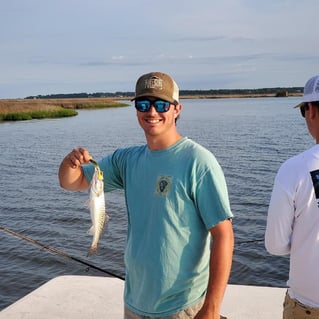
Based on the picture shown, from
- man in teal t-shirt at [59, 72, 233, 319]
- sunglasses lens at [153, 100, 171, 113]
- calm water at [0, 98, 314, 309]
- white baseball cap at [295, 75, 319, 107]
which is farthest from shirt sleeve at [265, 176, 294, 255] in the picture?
calm water at [0, 98, 314, 309]

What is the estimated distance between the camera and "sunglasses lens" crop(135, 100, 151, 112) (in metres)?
2.98

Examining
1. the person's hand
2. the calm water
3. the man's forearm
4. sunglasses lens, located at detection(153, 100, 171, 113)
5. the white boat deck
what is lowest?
→ the calm water

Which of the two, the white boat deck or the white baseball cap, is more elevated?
the white baseball cap

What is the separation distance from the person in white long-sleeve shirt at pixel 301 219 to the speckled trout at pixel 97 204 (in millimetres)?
1080

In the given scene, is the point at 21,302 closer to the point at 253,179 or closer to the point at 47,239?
the point at 47,239

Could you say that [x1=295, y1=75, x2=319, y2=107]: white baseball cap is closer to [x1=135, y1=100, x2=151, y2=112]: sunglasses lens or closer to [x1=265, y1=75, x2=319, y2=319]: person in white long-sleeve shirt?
[x1=265, y1=75, x2=319, y2=319]: person in white long-sleeve shirt

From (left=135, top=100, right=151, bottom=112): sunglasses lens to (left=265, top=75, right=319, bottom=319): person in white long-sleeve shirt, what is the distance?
0.89 metres

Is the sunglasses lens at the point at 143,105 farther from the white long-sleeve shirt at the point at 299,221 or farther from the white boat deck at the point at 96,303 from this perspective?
the white boat deck at the point at 96,303

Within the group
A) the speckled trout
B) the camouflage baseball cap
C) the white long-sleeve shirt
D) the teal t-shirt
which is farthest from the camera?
the speckled trout

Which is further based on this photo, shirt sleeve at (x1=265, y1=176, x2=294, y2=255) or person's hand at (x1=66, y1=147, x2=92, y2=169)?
person's hand at (x1=66, y1=147, x2=92, y2=169)

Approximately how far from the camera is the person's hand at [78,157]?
3139 millimetres

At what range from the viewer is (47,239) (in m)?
12.5

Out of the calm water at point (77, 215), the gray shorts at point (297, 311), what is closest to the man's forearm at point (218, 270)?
the gray shorts at point (297, 311)

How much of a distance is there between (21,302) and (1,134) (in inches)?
1483
